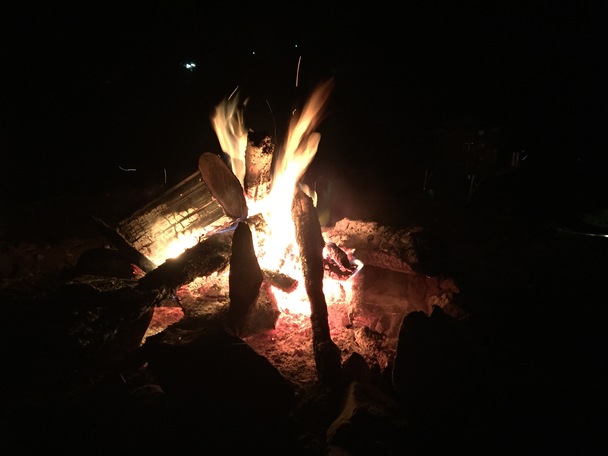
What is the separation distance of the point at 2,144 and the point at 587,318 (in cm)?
1340

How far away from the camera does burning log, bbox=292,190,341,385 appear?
9.23 ft

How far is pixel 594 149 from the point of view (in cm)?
976

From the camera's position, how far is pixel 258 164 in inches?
166

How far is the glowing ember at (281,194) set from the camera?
4160mm

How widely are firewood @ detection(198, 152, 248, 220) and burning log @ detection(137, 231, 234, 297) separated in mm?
478

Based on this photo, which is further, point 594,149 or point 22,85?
point 22,85

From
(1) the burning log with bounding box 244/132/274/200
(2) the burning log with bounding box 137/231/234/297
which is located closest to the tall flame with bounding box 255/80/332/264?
(1) the burning log with bounding box 244/132/274/200

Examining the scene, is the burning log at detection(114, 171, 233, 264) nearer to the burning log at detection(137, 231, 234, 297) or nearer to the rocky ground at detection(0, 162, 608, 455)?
the burning log at detection(137, 231, 234, 297)

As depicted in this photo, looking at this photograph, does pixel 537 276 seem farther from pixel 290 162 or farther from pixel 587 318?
pixel 290 162

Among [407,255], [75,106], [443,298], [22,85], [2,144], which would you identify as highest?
[22,85]

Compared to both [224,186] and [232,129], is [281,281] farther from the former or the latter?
[232,129]

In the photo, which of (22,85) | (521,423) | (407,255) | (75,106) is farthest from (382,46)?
(521,423)

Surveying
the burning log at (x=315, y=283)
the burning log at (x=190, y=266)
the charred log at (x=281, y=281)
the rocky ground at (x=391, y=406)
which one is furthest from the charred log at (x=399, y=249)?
the burning log at (x=190, y=266)

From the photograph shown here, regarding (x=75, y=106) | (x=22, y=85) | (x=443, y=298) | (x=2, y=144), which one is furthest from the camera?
(x=75, y=106)
